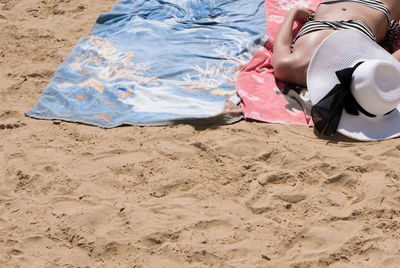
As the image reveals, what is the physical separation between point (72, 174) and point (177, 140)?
67cm

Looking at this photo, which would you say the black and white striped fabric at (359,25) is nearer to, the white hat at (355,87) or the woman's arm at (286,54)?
the woman's arm at (286,54)

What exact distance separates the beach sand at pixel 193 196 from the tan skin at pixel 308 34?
0.51m

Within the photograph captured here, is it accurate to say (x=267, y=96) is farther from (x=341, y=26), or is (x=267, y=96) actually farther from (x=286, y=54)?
(x=341, y=26)

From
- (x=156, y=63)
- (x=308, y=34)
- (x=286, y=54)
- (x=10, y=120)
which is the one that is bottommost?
(x=10, y=120)

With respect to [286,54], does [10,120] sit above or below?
below

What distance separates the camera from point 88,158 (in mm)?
3395

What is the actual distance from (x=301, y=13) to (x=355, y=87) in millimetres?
1183

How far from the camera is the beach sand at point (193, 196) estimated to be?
2.69 meters

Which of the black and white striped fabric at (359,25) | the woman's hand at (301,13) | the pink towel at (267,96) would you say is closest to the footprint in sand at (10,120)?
the pink towel at (267,96)

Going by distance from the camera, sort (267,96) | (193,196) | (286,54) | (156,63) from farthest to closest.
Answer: (156,63), (286,54), (267,96), (193,196)

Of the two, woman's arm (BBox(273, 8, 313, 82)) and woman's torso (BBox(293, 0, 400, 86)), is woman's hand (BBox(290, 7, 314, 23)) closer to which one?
woman's arm (BBox(273, 8, 313, 82))

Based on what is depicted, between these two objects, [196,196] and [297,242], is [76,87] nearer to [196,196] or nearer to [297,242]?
[196,196]

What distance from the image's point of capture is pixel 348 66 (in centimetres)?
363

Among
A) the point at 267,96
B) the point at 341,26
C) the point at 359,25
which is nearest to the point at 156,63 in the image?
the point at 267,96
